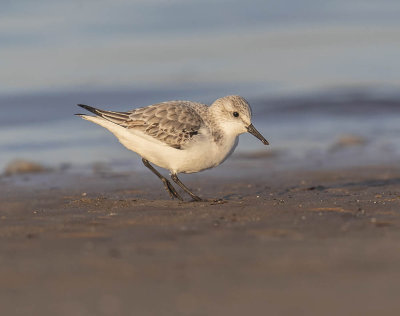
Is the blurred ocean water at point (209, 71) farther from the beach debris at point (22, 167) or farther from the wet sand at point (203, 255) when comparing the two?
the wet sand at point (203, 255)

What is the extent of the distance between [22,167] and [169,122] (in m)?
3.72

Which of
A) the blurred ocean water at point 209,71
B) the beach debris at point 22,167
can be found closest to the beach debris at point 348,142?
the blurred ocean water at point 209,71

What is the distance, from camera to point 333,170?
10422 mm

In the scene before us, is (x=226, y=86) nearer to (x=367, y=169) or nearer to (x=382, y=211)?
(x=367, y=169)

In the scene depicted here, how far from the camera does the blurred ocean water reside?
46.0ft

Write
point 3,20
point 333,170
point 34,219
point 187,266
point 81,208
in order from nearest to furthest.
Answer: point 187,266 < point 34,219 < point 81,208 < point 333,170 < point 3,20

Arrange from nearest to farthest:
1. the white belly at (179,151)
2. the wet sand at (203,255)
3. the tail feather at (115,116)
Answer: the wet sand at (203,255) < the white belly at (179,151) < the tail feather at (115,116)

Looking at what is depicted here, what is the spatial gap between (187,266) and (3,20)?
18.2m

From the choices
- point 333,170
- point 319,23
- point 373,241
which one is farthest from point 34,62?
point 373,241

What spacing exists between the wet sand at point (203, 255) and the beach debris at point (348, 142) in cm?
480

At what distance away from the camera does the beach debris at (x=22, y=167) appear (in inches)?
425

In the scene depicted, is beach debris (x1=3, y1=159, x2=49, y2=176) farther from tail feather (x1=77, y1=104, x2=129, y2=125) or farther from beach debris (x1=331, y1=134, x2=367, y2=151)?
beach debris (x1=331, y1=134, x2=367, y2=151)

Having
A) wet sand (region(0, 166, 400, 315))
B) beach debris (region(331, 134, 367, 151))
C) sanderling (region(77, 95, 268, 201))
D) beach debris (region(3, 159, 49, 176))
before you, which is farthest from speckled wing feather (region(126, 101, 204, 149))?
beach debris (region(331, 134, 367, 151))

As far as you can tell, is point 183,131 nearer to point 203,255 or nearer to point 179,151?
point 179,151
